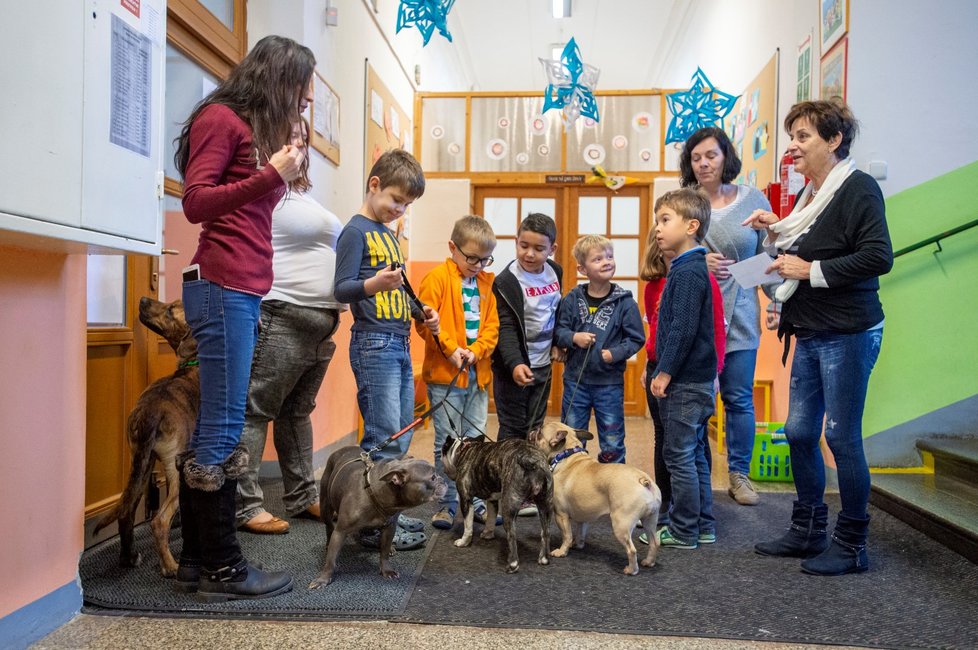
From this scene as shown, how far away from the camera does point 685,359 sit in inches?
92.8

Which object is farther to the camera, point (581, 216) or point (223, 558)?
point (581, 216)

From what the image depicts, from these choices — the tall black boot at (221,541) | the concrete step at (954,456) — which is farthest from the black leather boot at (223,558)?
the concrete step at (954,456)

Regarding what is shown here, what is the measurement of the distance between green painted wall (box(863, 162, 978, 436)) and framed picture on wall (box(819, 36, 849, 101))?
60 cm

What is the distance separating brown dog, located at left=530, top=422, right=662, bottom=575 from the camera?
207 cm

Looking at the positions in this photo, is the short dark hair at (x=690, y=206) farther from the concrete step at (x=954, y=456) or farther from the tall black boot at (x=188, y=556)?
the tall black boot at (x=188, y=556)

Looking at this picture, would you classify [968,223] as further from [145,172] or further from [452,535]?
[145,172]

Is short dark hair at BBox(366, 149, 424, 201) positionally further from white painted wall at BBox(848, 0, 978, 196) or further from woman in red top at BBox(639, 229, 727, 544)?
white painted wall at BBox(848, 0, 978, 196)

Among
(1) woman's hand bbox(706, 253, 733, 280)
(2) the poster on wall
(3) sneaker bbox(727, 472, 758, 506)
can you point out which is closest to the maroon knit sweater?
(1) woman's hand bbox(706, 253, 733, 280)

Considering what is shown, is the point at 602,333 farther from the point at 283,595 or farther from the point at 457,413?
the point at 283,595

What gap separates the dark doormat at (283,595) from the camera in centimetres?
180

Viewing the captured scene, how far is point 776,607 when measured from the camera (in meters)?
1.87

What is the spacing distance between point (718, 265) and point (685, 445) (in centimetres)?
89

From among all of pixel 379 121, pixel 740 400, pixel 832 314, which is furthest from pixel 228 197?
pixel 379 121

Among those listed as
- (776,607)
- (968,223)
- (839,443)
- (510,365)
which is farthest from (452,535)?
(968,223)
